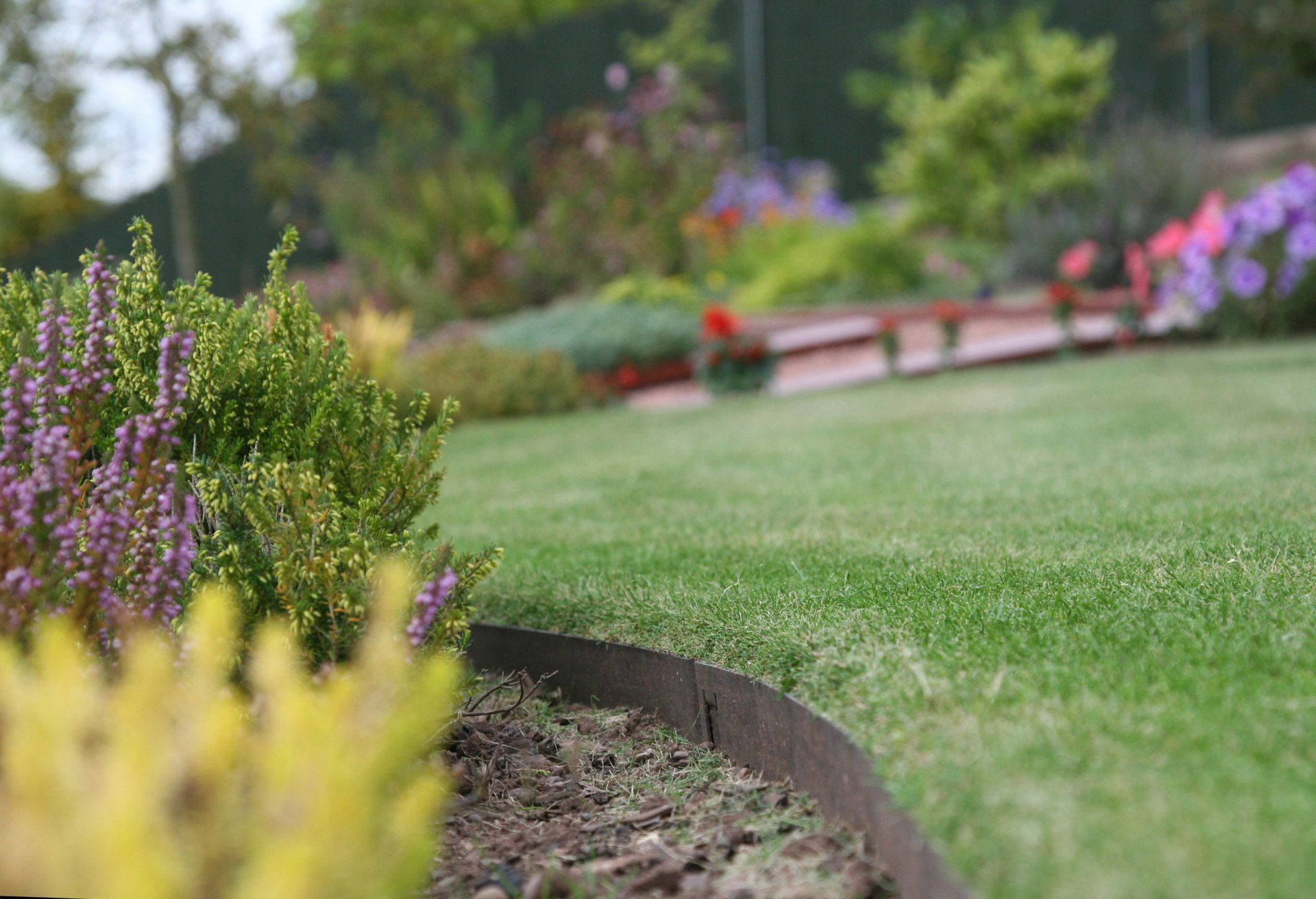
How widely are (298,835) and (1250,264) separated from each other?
8939 mm

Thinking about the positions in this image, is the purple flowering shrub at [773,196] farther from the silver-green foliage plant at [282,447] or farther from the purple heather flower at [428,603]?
the purple heather flower at [428,603]

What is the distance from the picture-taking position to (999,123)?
14.9m

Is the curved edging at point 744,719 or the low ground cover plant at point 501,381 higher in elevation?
the curved edging at point 744,719

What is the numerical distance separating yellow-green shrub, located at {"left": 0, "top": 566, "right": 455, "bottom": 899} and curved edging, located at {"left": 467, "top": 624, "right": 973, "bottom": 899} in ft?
2.25

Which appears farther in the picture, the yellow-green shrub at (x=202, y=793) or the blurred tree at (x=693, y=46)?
the blurred tree at (x=693, y=46)

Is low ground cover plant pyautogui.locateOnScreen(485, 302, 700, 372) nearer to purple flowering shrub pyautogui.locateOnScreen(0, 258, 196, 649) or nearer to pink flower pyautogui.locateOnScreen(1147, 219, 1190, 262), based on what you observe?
pink flower pyautogui.locateOnScreen(1147, 219, 1190, 262)

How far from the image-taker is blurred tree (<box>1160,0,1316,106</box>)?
38.8ft

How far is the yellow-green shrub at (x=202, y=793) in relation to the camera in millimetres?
1224

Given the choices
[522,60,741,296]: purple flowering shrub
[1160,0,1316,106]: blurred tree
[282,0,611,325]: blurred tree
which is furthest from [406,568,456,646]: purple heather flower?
[1160,0,1316,106]: blurred tree

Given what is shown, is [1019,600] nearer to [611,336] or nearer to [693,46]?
[611,336]

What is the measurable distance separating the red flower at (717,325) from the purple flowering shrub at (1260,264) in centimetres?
325

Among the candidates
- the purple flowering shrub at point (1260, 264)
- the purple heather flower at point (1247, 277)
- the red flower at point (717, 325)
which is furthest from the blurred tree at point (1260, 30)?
the red flower at point (717, 325)

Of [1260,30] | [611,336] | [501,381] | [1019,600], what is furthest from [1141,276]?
[1019,600]

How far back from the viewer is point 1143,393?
6727 millimetres
